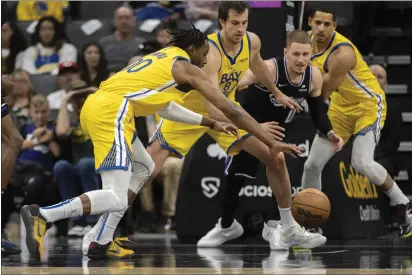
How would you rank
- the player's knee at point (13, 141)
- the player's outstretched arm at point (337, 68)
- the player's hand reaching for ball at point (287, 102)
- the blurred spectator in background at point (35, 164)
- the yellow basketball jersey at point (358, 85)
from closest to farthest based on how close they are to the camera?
the player's knee at point (13, 141), the player's hand reaching for ball at point (287, 102), the player's outstretched arm at point (337, 68), the yellow basketball jersey at point (358, 85), the blurred spectator in background at point (35, 164)

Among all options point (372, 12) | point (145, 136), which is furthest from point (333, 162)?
point (372, 12)

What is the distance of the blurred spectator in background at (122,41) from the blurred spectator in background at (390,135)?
350 cm

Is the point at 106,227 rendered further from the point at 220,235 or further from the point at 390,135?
the point at 390,135

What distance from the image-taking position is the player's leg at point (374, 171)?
A: 9953 millimetres

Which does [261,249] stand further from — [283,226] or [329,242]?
[329,242]

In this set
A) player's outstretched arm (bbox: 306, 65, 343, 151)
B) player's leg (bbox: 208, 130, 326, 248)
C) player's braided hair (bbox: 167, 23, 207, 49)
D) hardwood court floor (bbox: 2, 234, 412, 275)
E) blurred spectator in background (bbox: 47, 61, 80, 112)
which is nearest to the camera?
hardwood court floor (bbox: 2, 234, 412, 275)

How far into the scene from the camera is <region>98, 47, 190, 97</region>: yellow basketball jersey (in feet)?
26.0

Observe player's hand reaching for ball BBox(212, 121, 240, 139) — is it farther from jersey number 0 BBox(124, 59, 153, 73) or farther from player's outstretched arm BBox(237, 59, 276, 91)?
player's outstretched arm BBox(237, 59, 276, 91)

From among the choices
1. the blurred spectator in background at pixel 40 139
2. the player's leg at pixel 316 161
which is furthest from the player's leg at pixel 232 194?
the blurred spectator in background at pixel 40 139

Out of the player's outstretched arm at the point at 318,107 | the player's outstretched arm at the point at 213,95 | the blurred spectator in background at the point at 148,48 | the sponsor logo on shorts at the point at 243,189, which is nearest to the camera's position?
the player's outstretched arm at the point at 213,95

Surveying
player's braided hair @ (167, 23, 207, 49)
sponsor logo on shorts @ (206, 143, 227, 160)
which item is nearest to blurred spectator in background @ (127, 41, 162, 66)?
sponsor logo on shorts @ (206, 143, 227, 160)

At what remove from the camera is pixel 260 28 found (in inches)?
432

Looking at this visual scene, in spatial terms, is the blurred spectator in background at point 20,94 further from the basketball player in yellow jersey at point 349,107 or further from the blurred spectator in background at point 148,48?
the basketball player in yellow jersey at point 349,107

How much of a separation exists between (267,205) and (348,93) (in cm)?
146
